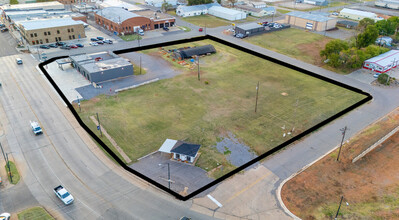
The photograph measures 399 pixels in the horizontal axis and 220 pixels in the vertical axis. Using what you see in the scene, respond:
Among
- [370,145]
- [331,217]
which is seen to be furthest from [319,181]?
[370,145]

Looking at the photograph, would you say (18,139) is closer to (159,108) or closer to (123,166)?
(123,166)

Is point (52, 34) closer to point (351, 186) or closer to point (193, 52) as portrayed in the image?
point (193, 52)

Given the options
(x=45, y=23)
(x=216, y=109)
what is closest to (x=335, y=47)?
(x=216, y=109)

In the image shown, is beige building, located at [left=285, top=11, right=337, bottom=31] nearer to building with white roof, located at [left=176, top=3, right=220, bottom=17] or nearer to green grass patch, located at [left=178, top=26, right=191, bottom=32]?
building with white roof, located at [left=176, top=3, right=220, bottom=17]

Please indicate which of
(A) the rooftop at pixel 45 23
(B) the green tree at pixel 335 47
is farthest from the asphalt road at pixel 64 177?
(B) the green tree at pixel 335 47

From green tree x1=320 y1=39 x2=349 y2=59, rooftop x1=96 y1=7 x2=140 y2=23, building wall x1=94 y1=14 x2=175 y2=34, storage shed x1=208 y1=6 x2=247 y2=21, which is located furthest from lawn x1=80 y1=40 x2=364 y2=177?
storage shed x1=208 y1=6 x2=247 y2=21
